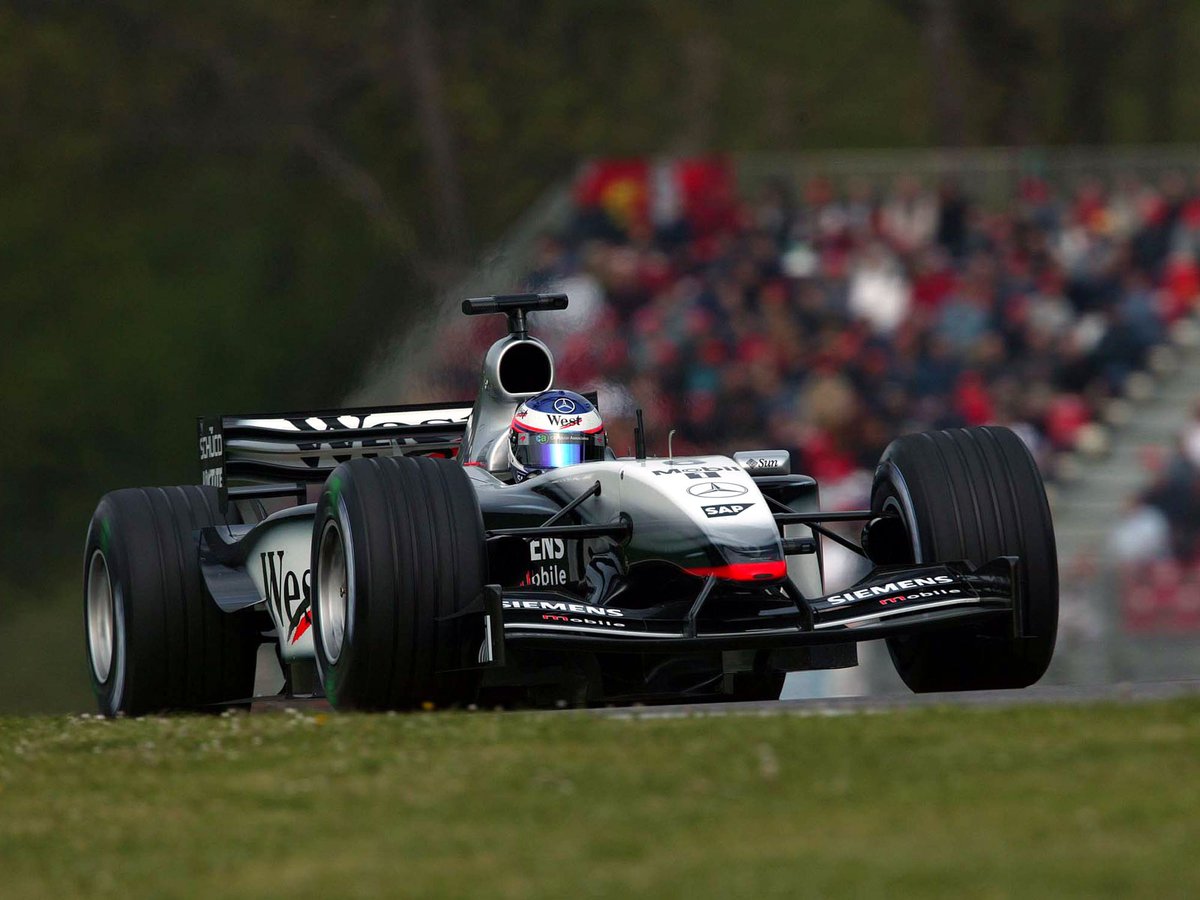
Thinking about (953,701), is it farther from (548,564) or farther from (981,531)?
(548,564)

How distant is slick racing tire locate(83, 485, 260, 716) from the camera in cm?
1073

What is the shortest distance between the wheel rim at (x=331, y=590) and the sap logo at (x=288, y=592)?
47 centimetres

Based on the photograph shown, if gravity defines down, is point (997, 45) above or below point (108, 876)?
above

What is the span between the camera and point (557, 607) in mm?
8328

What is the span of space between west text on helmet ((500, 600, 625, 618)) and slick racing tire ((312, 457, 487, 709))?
0.16m

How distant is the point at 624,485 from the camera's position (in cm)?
895

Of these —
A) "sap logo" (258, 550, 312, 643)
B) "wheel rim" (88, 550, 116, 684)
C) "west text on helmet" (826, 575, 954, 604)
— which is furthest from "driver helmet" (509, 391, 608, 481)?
"wheel rim" (88, 550, 116, 684)

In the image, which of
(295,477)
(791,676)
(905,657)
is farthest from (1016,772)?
(791,676)

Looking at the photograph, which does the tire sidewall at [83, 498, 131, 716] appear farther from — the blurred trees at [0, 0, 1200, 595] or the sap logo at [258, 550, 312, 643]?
the blurred trees at [0, 0, 1200, 595]

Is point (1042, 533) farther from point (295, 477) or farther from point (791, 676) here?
point (791, 676)

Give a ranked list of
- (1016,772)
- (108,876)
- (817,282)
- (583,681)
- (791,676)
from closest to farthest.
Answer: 1. (108,876)
2. (1016,772)
3. (583,681)
4. (791,676)
5. (817,282)

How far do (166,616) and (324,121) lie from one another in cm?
1403

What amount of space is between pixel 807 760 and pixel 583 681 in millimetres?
2839

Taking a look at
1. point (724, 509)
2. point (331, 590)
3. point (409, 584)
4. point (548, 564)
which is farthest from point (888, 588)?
point (331, 590)
